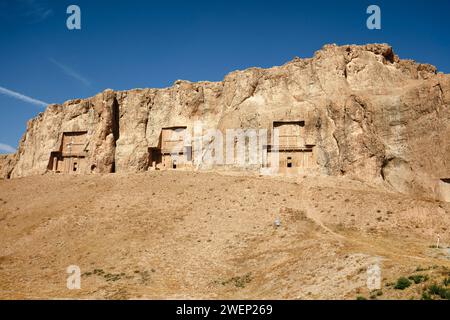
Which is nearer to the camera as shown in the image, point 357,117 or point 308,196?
point 308,196

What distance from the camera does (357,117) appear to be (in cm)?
3894

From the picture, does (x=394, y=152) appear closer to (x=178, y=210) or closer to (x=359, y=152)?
(x=359, y=152)

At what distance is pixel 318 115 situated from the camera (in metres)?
40.9

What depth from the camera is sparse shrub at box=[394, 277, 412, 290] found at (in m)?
15.2

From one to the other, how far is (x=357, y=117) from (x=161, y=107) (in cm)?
2159

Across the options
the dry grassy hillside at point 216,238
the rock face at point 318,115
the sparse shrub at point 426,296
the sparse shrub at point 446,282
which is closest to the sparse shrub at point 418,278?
the dry grassy hillside at point 216,238

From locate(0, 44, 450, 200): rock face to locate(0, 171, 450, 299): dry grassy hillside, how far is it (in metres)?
3.56

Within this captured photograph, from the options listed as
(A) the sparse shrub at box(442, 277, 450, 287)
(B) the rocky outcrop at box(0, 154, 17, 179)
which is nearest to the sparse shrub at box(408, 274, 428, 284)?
(A) the sparse shrub at box(442, 277, 450, 287)

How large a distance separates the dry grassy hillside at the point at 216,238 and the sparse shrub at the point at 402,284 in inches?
6.7

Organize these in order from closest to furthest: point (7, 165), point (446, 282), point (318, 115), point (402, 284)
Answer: point (446, 282)
point (402, 284)
point (318, 115)
point (7, 165)

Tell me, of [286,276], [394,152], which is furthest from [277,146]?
[286,276]

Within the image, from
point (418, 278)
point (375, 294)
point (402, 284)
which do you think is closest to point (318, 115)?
point (418, 278)

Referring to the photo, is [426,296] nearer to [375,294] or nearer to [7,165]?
[375,294]

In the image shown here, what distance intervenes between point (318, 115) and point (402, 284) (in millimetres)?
27043
